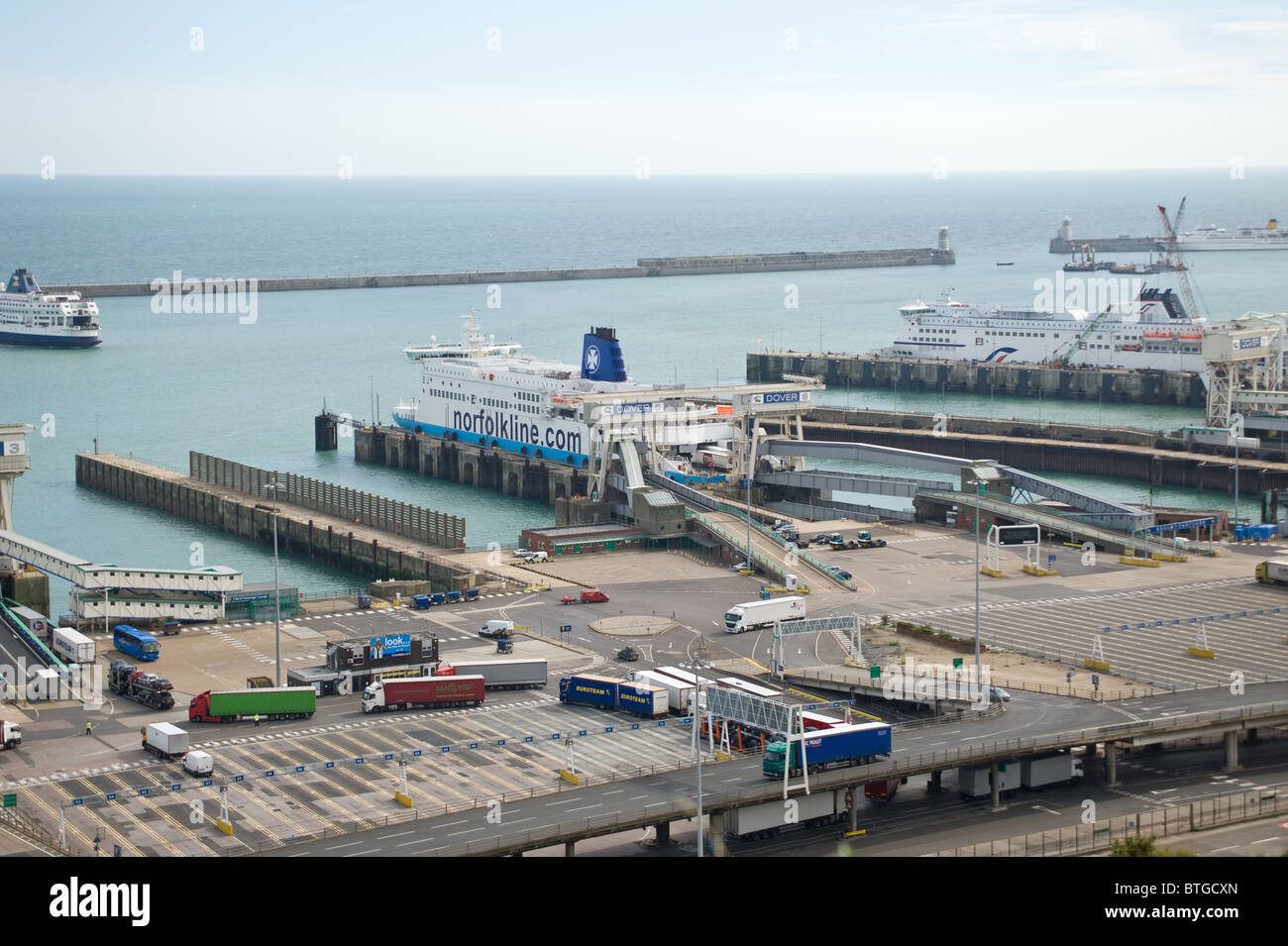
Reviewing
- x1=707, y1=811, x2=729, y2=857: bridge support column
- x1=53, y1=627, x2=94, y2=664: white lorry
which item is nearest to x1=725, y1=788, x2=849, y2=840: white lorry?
x1=707, y1=811, x2=729, y2=857: bridge support column

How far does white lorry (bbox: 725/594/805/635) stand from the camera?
49.8 metres

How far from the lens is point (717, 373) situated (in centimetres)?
12175

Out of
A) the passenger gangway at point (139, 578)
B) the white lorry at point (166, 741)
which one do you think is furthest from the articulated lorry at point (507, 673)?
the passenger gangway at point (139, 578)

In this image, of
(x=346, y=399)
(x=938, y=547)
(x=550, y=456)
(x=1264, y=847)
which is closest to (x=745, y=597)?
(x=938, y=547)

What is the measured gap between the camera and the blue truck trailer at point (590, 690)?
41656 mm

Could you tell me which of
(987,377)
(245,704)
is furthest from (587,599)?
(987,377)

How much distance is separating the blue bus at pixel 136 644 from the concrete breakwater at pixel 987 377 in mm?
83827

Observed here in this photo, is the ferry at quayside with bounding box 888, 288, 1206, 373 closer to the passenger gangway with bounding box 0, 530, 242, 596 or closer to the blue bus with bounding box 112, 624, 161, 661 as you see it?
the passenger gangway with bounding box 0, 530, 242, 596

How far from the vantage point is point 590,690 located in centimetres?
4194

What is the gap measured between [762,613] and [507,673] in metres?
9.67

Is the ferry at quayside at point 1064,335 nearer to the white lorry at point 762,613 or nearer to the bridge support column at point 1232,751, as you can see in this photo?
the white lorry at point 762,613

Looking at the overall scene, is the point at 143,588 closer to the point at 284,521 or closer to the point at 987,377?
the point at 284,521

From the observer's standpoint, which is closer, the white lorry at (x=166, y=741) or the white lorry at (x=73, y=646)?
the white lorry at (x=166, y=741)

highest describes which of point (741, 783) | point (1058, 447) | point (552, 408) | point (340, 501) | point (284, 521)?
point (552, 408)
